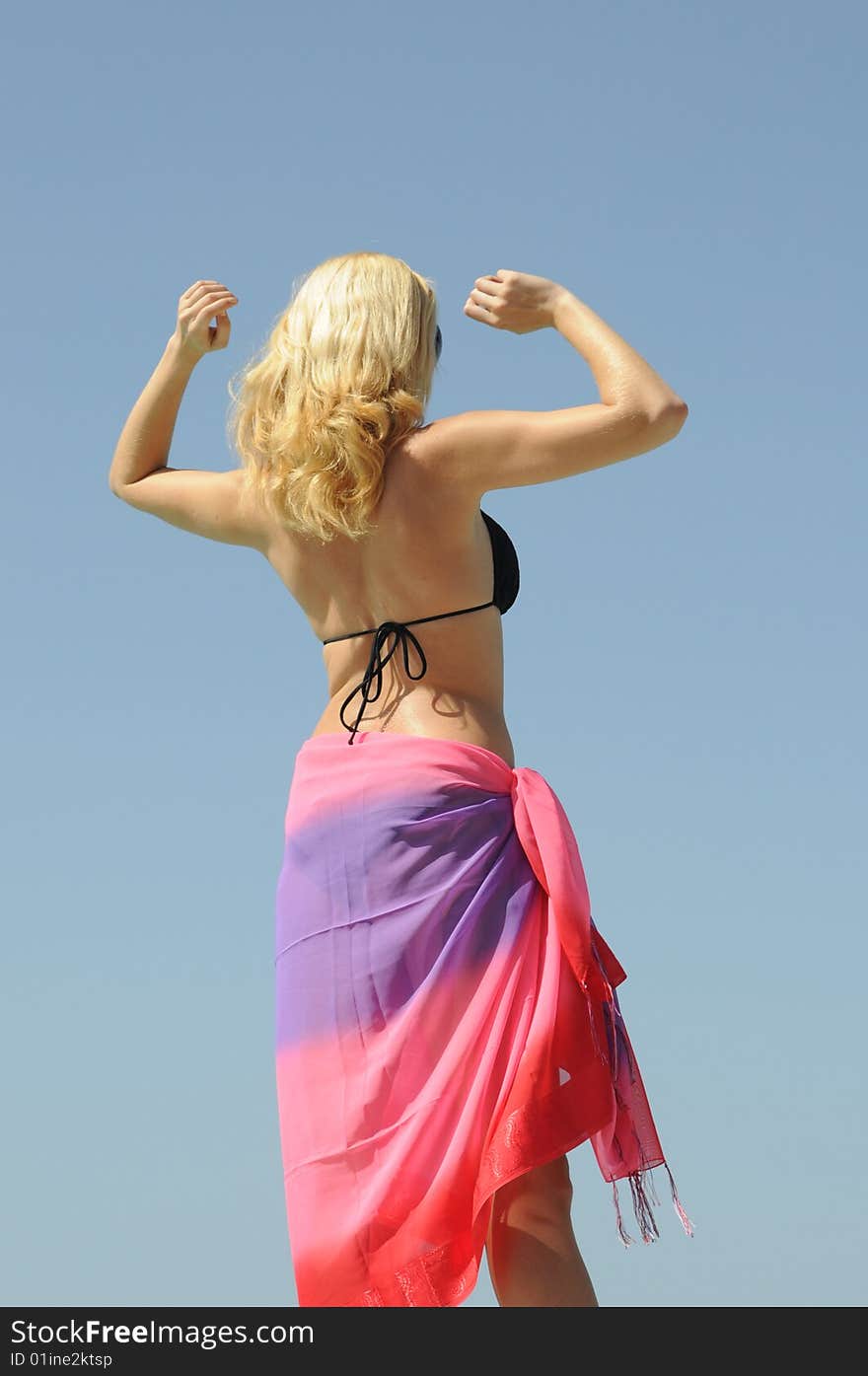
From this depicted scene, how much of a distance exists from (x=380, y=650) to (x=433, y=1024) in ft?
2.87

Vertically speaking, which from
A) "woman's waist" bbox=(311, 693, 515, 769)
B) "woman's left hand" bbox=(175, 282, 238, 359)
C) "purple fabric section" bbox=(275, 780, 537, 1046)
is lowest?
"purple fabric section" bbox=(275, 780, 537, 1046)

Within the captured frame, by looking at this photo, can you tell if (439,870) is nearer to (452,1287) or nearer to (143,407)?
(452,1287)

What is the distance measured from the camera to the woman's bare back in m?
5.00

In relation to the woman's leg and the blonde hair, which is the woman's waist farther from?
the woman's leg

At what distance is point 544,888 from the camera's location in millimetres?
5031

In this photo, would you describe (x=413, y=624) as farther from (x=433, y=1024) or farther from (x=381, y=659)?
(x=433, y=1024)

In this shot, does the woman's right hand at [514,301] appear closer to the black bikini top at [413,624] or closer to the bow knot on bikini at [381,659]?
the black bikini top at [413,624]

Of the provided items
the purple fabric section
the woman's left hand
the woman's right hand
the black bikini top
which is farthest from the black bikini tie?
the woman's left hand

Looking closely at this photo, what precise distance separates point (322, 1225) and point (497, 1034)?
1.99 feet

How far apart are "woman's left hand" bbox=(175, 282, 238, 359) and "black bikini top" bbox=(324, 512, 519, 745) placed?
95cm
